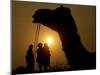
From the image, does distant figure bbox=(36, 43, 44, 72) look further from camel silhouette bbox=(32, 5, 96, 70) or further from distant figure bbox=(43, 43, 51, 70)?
camel silhouette bbox=(32, 5, 96, 70)

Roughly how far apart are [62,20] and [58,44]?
0.97ft

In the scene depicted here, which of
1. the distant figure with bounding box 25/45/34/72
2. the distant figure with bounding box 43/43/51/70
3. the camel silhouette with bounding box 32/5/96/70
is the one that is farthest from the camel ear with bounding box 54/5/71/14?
the distant figure with bounding box 25/45/34/72

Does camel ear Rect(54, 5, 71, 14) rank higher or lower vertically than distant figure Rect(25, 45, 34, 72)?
higher

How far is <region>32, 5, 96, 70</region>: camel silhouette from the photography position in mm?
2236

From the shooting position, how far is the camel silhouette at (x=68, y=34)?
224 cm

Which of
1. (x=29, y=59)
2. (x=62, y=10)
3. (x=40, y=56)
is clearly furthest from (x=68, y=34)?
(x=29, y=59)

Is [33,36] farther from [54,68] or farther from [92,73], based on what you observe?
[92,73]

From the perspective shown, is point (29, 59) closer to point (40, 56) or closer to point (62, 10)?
point (40, 56)

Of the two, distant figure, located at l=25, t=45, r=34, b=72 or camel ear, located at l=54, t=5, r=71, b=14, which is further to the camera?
camel ear, located at l=54, t=5, r=71, b=14

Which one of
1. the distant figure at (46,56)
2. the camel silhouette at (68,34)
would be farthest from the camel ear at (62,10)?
the distant figure at (46,56)

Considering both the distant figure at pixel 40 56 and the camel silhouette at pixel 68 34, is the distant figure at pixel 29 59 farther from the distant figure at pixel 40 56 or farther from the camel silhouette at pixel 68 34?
the camel silhouette at pixel 68 34

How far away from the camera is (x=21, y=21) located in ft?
7.00

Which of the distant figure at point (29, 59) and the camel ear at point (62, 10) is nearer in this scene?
the distant figure at point (29, 59)

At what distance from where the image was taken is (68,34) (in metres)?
2.30
